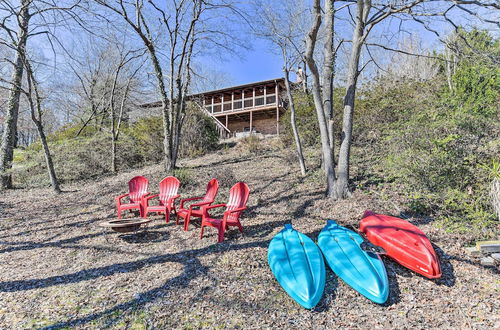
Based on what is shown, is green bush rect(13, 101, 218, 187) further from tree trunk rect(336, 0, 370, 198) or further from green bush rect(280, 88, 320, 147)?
tree trunk rect(336, 0, 370, 198)

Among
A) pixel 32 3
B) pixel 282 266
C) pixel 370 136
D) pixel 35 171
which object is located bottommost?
pixel 282 266

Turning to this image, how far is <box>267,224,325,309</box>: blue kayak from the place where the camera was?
8.38 ft

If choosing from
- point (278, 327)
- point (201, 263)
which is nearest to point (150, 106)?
point (201, 263)

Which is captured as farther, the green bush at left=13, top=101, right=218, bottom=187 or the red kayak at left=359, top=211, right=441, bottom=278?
the green bush at left=13, top=101, right=218, bottom=187

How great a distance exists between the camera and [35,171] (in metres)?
10.0

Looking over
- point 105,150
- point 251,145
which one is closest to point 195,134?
point 251,145

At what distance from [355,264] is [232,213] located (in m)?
1.99

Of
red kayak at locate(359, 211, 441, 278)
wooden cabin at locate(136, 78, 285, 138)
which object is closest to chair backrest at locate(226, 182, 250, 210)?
red kayak at locate(359, 211, 441, 278)

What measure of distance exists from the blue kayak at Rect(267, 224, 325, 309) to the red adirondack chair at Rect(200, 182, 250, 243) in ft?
2.52

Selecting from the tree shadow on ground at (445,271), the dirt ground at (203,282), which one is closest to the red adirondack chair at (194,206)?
the dirt ground at (203,282)

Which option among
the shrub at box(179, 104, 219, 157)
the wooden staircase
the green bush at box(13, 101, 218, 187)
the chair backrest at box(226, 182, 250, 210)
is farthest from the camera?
the wooden staircase

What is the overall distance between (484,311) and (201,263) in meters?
2.92

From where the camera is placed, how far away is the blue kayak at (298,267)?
2.55 metres

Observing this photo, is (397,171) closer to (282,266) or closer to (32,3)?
(282,266)
